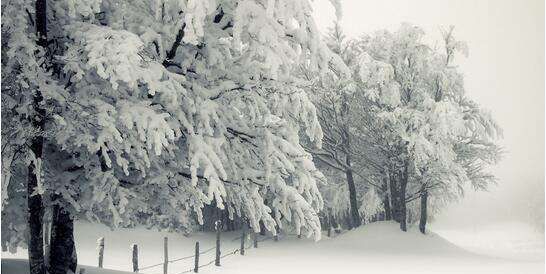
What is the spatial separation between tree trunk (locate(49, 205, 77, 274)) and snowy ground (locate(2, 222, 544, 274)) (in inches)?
306

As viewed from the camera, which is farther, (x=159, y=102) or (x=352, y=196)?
(x=352, y=196)

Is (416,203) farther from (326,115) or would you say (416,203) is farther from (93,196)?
(93,196)

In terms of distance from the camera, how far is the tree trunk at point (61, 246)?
771 centimetres

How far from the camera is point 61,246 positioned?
7.76m

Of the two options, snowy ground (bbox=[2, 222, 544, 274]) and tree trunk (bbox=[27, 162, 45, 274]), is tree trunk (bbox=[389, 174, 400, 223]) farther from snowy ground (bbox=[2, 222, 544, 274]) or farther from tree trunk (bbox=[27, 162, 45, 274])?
tree trunk (bbox=[27, 162, 45, 274])

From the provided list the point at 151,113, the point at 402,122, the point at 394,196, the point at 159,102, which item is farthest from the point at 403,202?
the point at 151,113

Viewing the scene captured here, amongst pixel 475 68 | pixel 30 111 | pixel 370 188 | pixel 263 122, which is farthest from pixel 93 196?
pixel 475 68

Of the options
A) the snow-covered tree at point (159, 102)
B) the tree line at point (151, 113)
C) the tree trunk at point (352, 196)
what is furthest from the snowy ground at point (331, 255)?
the snow-covered tree at point (159, 102)

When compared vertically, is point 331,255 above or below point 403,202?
below

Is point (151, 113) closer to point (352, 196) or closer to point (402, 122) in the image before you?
Result: point (402, 122)

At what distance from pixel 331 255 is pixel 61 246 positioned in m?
11.6

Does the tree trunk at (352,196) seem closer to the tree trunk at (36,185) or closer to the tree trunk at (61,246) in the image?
the tree trunk at (61,246)

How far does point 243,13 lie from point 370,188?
54.7 feet

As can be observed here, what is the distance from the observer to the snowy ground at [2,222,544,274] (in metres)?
15.8
